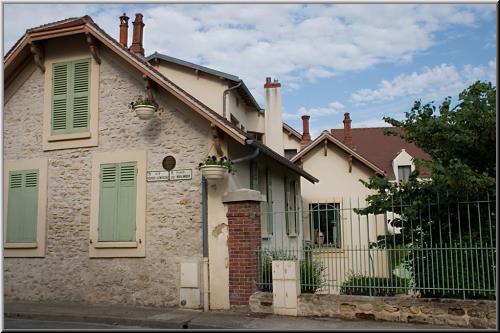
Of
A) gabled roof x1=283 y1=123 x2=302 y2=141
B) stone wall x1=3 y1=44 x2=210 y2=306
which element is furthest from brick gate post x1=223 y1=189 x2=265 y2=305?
gabled roof x1=283 y1=123 x2=302 y2=141

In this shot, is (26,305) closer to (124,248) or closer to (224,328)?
(124,248)

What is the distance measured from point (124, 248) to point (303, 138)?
17006mm

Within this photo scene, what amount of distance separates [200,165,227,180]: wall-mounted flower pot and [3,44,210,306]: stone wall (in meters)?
0.68

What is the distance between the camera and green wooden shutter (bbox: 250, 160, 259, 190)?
40.5 ft

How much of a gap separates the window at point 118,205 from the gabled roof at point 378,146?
21561mm

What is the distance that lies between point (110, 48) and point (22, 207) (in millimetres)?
4178

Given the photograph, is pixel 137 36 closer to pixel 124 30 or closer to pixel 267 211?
pixel 124 30

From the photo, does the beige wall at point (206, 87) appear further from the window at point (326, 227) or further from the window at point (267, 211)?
the window at point (326, 227)

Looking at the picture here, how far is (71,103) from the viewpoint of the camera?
12195 millimetres

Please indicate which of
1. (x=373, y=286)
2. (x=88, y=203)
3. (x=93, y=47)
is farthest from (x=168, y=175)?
(x=373, y=286)

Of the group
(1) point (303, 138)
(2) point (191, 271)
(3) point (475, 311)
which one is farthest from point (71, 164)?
(1) point (303, 138)

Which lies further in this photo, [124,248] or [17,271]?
[17,271]

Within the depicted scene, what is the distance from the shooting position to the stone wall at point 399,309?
27.2 feet

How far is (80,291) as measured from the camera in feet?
37.4
